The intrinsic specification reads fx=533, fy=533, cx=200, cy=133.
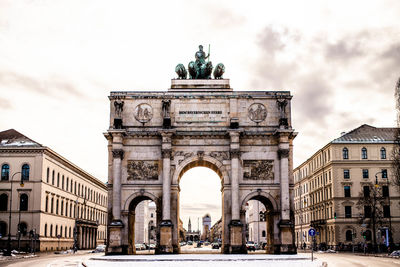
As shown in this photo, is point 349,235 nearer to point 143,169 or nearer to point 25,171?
point 143,169

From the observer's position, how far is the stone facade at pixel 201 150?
42.4m

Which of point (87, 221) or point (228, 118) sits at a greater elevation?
point (228, 118)

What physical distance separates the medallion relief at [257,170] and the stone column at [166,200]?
6269 mm

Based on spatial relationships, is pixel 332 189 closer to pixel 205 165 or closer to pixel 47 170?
pixel 205 165

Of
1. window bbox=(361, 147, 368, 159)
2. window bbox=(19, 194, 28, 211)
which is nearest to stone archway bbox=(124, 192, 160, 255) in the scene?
window bbox=(19, 194, 28, 211)

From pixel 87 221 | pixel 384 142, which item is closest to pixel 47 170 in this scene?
pixel 87 221

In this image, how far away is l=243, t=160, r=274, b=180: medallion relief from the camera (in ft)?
142

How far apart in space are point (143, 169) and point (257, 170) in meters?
9.28

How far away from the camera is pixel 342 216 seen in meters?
68.1

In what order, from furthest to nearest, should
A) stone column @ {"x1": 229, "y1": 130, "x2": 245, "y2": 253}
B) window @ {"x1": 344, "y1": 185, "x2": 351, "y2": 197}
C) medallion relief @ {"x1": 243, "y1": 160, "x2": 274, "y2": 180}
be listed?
window @ {"x1": 344, "y1": 185, "x2": 351, "y2": 197}, medallion relief @ {"x1": 243, "y1": 160, "x2": 274, "y2": 180}, stone column @ {"x1": 229, "y1": 130, "x2": 245, "y2": 253}

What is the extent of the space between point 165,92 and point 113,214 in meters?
10.8

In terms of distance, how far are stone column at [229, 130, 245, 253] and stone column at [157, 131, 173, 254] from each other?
4809mm

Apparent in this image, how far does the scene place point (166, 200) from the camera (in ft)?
137

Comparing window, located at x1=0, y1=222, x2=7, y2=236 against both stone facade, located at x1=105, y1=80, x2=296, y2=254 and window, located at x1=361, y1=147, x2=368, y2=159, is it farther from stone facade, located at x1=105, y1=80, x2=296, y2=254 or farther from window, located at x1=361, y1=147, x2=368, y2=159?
window, located at x1=361, y1=147, x2=368, y2=159
